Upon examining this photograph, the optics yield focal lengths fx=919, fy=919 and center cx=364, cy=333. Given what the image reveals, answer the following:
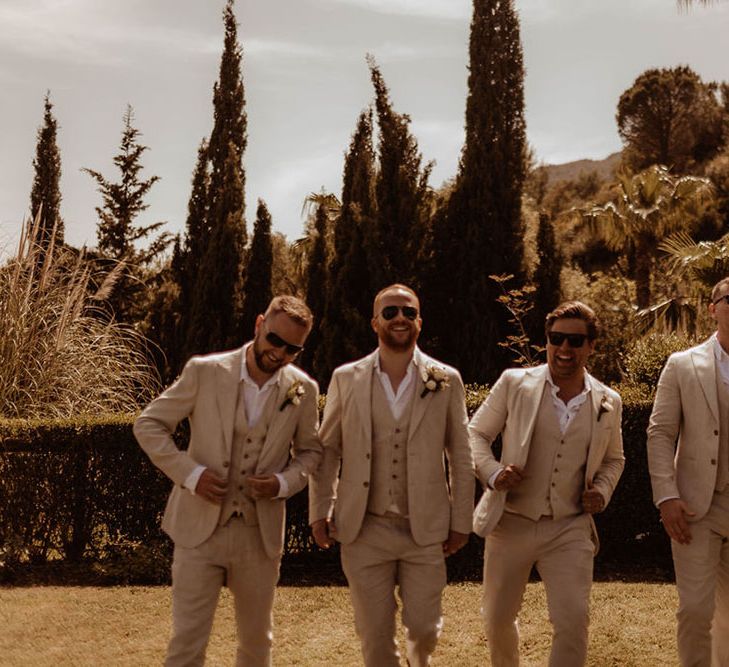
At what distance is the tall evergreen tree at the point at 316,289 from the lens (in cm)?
2128

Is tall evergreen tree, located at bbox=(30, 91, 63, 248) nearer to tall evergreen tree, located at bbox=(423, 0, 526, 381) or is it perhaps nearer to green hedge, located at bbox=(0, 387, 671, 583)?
tall evergreen tree, located at bbox=(423, 0, 526, 381)

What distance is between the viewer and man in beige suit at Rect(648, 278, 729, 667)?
4.77 m

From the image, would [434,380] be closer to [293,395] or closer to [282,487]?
[293,395]

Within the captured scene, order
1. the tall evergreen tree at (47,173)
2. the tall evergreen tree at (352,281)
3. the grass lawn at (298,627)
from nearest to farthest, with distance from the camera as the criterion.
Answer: the grass lawn at (298,627) → the tall evergreen tree at (352,281) → the tall evergreen tree at (47,173)

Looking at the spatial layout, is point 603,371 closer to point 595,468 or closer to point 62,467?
point 62,467

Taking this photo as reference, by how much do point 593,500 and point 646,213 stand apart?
863 inches

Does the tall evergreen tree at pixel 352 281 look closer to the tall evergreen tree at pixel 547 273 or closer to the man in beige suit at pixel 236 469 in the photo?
the tall evergreen tree at pixel 547 273

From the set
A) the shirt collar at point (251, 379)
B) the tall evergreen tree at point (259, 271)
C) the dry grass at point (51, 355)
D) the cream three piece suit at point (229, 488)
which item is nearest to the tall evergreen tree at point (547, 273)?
the tall evergreen tree at point (259, 271)

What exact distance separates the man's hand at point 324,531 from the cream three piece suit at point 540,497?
0.78 meters

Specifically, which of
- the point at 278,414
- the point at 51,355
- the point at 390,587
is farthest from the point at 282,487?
the point at 51,355

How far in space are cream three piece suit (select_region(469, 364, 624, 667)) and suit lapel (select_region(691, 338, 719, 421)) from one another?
1.51 ft

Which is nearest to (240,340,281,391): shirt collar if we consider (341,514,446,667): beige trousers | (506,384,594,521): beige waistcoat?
(341,514,446,667): beige trousers

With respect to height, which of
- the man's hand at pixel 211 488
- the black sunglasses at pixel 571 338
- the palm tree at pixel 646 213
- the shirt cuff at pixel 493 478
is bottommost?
the man's hand at pixel 211 488

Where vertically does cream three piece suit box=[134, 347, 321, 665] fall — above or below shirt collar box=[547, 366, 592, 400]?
below
